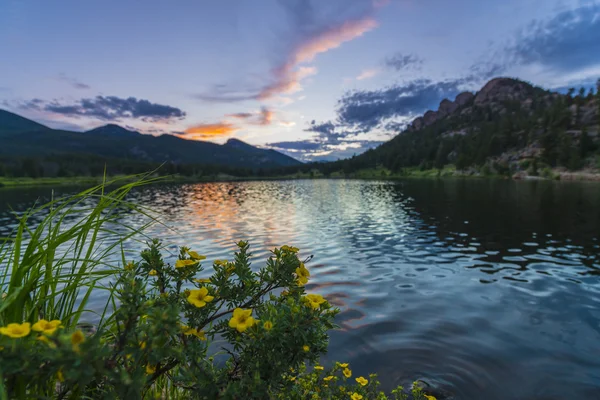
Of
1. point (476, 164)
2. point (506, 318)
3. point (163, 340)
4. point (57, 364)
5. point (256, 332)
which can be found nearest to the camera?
point (57, 364)

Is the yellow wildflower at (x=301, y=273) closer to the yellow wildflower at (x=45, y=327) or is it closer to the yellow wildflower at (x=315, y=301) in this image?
the yellow wildflower at (x=315, y=301)

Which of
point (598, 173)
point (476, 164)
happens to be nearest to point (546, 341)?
point (598, 173)

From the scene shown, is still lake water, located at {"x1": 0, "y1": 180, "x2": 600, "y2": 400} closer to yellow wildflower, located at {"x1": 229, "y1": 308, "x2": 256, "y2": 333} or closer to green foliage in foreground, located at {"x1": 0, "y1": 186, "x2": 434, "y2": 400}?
green foliage in foreground, located at {"x1": 0, "y1": 186, "x2": 434, "y2": 400}

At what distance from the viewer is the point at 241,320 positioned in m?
2.62

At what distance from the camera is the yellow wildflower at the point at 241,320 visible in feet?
8.08

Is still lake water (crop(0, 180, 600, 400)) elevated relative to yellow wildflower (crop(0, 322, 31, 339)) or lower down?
lower down

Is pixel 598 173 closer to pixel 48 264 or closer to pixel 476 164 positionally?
pixel 476 164

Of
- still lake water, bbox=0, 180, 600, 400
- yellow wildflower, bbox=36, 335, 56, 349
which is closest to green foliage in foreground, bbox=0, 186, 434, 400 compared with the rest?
yellow wildflower, bbox=36, 335, 56, 349

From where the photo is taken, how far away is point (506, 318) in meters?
9.05

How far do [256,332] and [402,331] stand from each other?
7.12m

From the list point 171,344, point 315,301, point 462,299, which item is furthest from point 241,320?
point 462,299

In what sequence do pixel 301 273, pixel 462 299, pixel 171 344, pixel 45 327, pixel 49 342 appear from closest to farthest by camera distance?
pixel 49 342, pixel 45 327, pixel 171 344, pixel 301 273, pixel 462 299

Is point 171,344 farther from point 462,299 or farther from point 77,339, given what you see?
point 462,299

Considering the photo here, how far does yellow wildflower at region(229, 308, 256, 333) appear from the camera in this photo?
2463 mm
